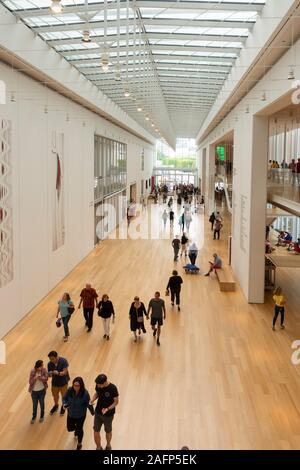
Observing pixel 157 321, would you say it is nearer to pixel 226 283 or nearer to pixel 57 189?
pixel 226 283

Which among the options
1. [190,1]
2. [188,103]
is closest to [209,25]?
[190,1]

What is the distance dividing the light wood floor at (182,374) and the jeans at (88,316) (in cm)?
19

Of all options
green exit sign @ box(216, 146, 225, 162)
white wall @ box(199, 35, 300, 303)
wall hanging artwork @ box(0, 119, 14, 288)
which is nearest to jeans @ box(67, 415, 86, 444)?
wall hanging artwork @ box(0, 119, 14, 288)

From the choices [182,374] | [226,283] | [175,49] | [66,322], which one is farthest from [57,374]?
[175,49]

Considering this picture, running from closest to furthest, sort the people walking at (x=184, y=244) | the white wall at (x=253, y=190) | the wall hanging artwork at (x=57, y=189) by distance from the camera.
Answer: the white wall at (x=253, y=190)
the wall hanging artwork at (x=57, y=189)
the people walking at (x=184, y=244)

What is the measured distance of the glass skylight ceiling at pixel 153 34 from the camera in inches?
411

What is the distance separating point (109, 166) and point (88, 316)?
17.7 metres

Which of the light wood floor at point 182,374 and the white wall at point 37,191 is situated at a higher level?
the white wall at point 37,191

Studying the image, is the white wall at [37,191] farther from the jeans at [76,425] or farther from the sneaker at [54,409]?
the jeans at [76,425]

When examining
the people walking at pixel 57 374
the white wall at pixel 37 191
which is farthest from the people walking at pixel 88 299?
the people walking at pixel 57 374

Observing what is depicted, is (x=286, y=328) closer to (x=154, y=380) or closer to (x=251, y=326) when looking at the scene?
(x=251, y=326)

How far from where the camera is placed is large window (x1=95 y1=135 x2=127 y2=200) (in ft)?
80.4

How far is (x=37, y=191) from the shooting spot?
13.7 meters

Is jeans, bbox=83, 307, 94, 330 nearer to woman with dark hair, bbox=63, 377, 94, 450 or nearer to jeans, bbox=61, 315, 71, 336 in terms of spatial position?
jeans, bbox=61, 315, 71, 336
